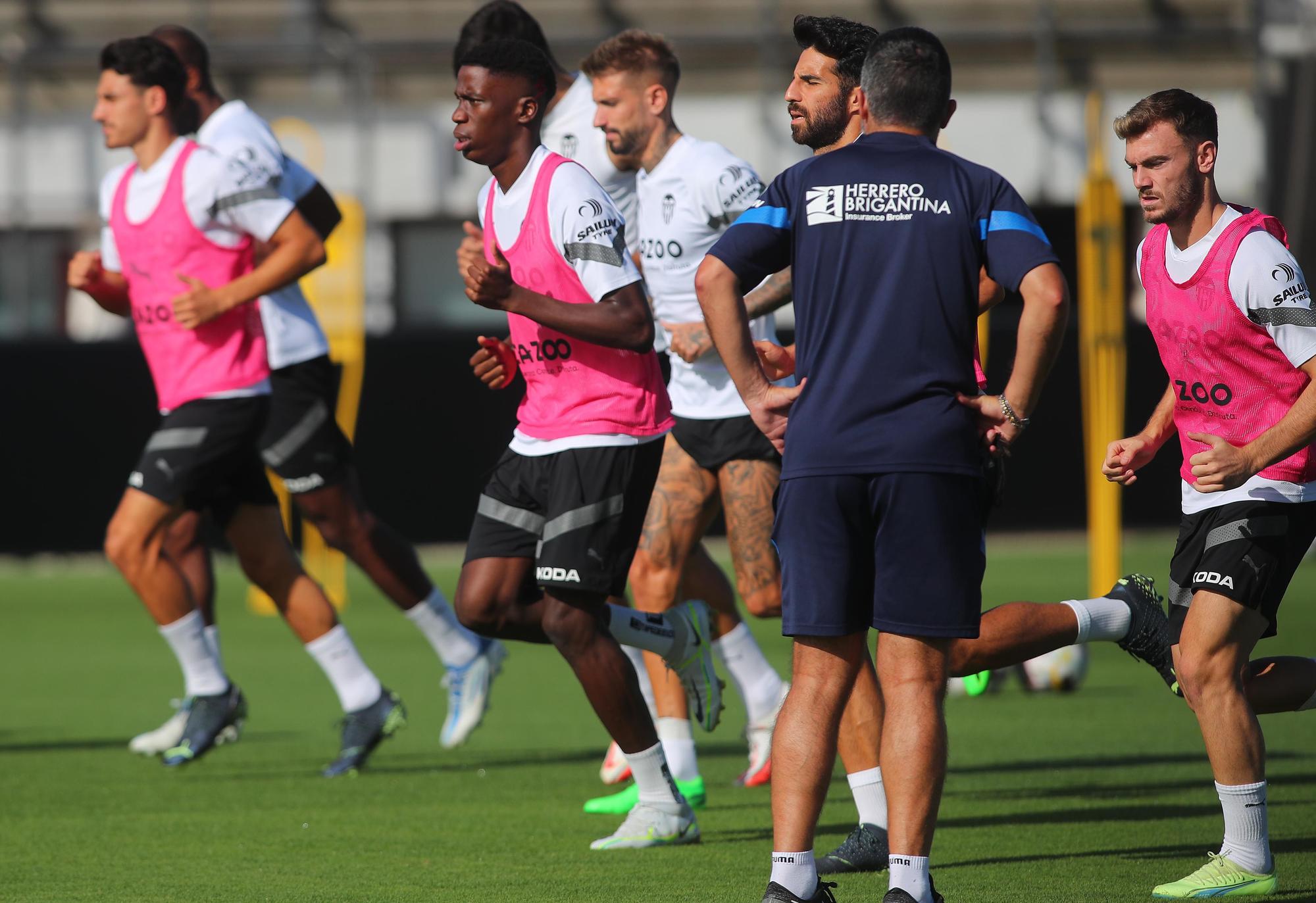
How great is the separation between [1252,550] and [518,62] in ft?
8.32

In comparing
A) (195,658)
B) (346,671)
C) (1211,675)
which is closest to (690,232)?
(346,671)

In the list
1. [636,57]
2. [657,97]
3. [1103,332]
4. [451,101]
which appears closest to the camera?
[636,57]

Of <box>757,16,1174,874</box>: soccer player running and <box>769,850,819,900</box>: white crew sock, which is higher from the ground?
<box>757,16,1174,874</box>: soccer player running

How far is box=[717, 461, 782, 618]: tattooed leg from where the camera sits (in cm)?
665

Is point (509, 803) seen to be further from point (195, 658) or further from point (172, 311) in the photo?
point (172, 311)

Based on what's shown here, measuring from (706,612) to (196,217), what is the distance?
2.74 metres

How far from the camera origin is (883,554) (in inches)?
173

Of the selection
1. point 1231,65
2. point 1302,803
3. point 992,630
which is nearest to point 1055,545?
point 1231,65

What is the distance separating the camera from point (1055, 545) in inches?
727

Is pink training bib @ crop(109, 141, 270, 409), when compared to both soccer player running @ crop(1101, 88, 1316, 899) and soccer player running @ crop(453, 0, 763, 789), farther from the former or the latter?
soccer player running @ crop(1101, 88, 1316, 899)

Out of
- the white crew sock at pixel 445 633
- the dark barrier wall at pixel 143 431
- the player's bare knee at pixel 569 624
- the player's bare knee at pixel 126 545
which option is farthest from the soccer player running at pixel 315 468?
the dark barrier wall at pixel 143 431

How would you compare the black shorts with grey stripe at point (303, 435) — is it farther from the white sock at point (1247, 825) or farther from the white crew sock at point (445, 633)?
the white sock at point (1247, 825)

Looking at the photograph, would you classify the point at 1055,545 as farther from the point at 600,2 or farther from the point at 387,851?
the point at 387,851

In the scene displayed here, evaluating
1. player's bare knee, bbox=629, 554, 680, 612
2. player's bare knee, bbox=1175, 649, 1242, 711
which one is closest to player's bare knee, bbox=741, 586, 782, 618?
player's bare knee, bbox=629, 554, 680, 612
